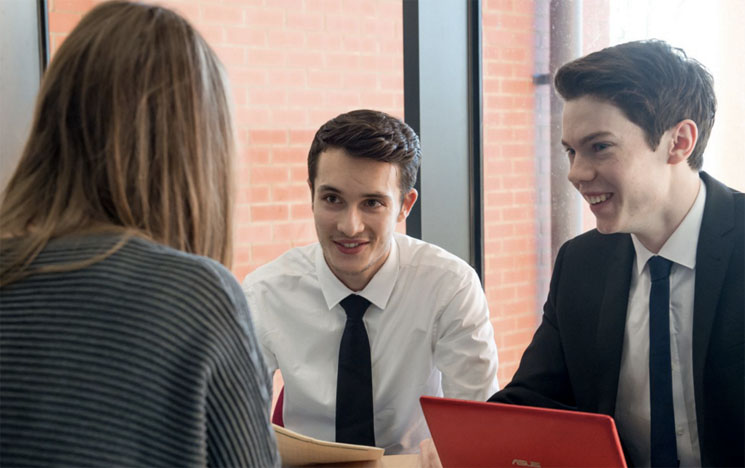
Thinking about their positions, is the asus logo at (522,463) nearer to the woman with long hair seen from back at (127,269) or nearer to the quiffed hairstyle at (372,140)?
the woman with long hair seen from back at (127,269)

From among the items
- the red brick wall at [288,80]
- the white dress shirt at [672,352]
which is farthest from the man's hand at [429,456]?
the red brick wall at [288,80]

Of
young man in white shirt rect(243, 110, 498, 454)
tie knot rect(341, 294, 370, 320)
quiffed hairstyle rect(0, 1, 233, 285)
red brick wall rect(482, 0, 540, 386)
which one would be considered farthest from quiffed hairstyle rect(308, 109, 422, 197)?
quiffed hairstyle rect(0, 1, 233, 285)

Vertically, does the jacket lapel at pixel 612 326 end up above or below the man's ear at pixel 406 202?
below

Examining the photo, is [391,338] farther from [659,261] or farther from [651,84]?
[651,84]

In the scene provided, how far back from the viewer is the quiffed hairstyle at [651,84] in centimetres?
159

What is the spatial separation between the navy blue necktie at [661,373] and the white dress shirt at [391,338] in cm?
49

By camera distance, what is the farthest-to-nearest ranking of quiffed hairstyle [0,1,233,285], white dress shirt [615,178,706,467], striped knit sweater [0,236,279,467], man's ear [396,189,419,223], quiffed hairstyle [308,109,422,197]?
man's ear [396,189,419,223] → quiffed hairstyle [308,109,422,197] → white dress shirt [615,178,706,467] → quiffed hairstyle [0,1,233,285] → striped knit sweater [0,236,279,467]

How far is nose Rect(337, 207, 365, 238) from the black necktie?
251mm

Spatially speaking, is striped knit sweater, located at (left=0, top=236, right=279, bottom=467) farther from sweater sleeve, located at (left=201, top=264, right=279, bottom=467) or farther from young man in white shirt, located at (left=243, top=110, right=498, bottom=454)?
young man in white shirt, located at (left=243, top=110, right=498, bottom=454)

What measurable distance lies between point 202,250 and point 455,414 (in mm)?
594

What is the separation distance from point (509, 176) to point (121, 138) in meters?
2.22

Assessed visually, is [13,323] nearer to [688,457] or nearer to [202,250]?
[202,250]

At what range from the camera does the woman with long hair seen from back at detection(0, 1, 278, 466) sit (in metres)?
0.81

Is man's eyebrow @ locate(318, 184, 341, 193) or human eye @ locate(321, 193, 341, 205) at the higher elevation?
man's eyebrow @ locate(318, 184, 341, 193)
